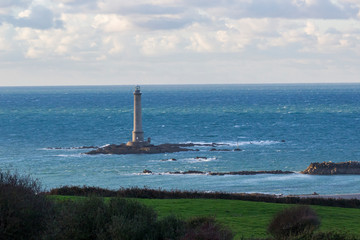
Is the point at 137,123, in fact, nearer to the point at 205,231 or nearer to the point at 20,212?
the point at 20,212

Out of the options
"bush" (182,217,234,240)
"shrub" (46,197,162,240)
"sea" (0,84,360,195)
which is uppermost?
"shrub" (46,197,162,240)

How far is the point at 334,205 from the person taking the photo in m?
27.9

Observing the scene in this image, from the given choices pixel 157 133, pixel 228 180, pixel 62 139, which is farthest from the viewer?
pixel 157 133

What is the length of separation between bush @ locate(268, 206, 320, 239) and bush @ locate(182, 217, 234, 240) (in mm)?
1910

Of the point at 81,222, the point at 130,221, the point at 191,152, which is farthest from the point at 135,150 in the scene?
the point at 130,221

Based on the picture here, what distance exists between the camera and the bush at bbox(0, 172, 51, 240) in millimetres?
15227

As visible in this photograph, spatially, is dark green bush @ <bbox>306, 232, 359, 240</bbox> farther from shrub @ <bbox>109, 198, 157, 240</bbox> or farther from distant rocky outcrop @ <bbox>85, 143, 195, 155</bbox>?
distant rocky outcrop @ <bbox>85, 143, 195, 155</bbox>

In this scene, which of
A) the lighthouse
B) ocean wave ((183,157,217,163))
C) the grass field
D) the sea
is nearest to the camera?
the grass field

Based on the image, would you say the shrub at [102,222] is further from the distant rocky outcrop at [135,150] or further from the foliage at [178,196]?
the distant rocky outcrop at [135,150]

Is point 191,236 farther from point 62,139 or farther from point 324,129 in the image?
point 324,129

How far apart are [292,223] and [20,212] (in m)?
8.01

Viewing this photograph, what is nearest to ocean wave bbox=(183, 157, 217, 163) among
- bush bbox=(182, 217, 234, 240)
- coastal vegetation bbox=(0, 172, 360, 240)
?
coastal vegetation bbox=(0, 172, 360, 240)

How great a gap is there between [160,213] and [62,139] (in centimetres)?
6391

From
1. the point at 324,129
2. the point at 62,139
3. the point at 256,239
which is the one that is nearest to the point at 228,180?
the point at 256,239
